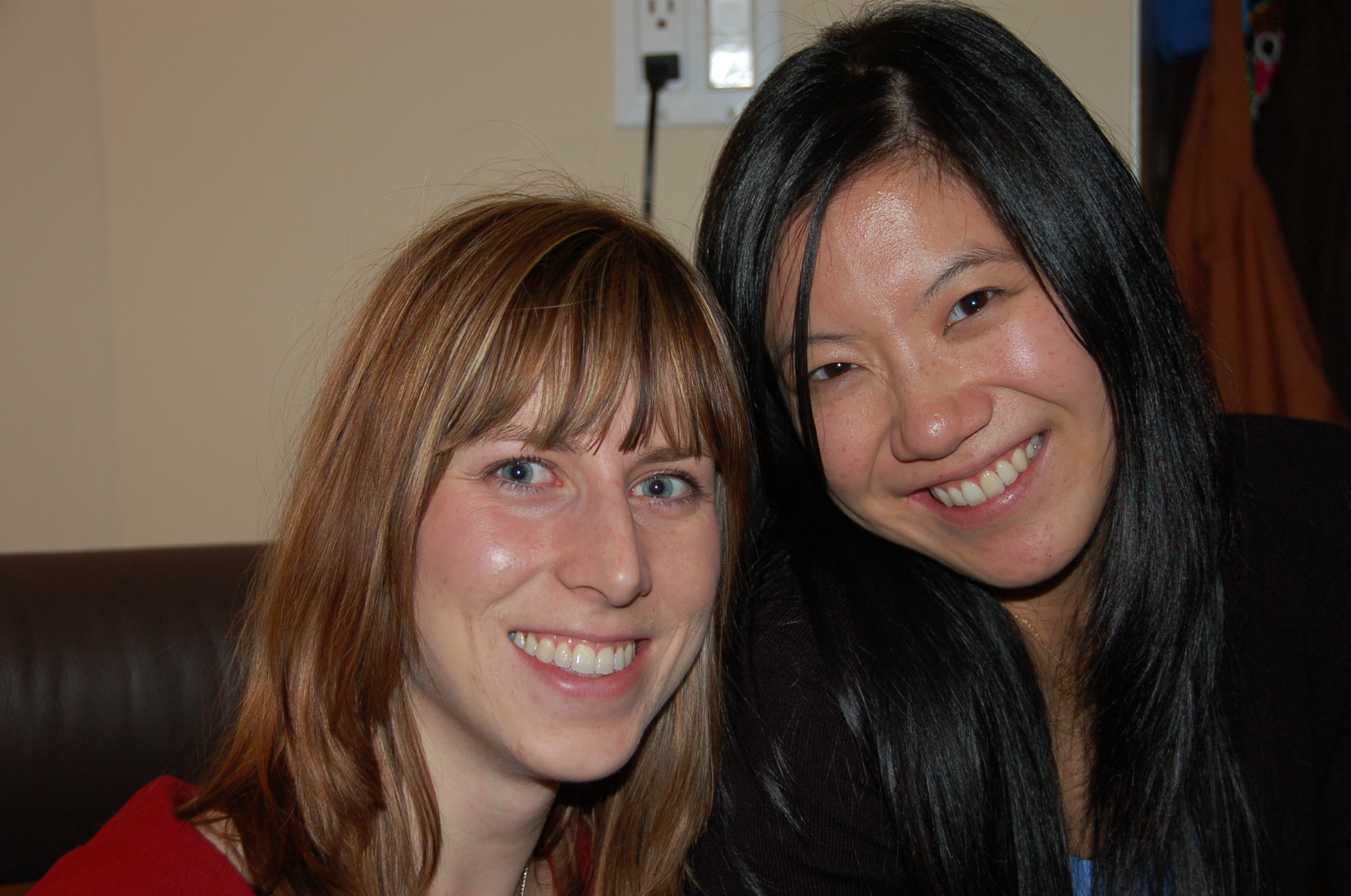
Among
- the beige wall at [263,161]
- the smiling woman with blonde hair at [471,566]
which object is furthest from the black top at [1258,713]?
the beige wall at [263,161]

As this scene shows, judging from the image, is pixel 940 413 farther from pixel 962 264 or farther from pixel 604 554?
pixel 604 554

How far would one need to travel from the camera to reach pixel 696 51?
174cm

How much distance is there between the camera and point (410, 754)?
3.08ft

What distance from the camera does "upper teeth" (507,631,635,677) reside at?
2.80ft

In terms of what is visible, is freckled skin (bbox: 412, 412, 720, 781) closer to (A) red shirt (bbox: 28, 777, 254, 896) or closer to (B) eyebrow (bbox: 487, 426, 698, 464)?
(B) eyebrow (bbox: 487, 426, 698, 464)

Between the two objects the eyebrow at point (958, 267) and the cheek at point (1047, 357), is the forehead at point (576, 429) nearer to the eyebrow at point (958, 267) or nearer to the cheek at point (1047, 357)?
the eyebrow at point (958, 267)

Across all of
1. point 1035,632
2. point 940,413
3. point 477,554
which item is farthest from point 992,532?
point 477,554

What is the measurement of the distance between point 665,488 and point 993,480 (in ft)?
1.15

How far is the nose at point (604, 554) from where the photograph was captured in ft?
2.70

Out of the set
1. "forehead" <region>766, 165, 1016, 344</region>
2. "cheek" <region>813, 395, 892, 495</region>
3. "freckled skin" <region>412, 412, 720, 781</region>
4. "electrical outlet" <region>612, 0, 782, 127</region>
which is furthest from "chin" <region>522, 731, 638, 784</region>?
"electrical outlet" <region>612, 0, 782, 127</region>

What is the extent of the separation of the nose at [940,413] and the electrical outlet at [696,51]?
3.28ft

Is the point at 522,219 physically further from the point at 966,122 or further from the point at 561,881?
the point at 561,881

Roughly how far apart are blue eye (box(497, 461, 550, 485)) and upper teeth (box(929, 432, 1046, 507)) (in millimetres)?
434

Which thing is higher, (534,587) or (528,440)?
(528,440)
